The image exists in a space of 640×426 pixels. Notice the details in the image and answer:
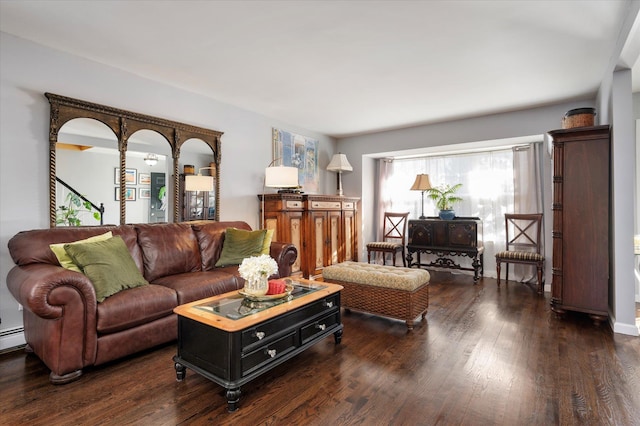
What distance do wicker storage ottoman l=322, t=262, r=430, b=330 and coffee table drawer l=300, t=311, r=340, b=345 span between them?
0.65 metres

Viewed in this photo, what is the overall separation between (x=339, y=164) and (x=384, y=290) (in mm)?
→ 2953

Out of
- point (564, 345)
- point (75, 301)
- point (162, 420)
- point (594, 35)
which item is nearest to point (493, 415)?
point (564, 345)

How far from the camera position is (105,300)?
2268 mm

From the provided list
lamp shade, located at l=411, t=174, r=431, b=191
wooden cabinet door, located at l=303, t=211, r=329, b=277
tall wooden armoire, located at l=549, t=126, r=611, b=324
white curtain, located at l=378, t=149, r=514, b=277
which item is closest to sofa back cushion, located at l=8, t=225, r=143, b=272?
wooden cabinet door, located at l=303, t=211, r=329, b=277

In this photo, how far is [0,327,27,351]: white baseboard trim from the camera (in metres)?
2.55

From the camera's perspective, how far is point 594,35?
2.61 meters

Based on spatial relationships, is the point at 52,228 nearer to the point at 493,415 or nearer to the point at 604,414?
the point at 493,415

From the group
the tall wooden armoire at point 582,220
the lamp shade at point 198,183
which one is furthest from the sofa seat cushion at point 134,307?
the tall wooden armoire at point 582,220

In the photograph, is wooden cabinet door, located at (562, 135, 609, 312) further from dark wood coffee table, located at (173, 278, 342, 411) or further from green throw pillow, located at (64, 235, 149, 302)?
green throw pillow, located at (64, 235, 149, 302)

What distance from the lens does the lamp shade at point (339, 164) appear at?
5648 millimetres

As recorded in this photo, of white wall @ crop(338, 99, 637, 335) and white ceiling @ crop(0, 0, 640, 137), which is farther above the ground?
white ceiling @ crop(0, 0, 640, 137)

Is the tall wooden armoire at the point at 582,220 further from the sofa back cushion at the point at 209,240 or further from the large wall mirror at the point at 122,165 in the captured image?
the large wall mirror at the point at 122,165

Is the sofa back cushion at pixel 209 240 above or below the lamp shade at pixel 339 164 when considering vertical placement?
below

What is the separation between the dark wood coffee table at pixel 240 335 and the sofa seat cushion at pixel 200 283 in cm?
51
